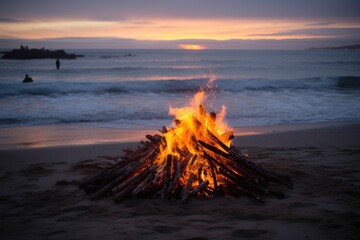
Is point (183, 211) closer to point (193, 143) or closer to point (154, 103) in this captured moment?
point (193, 143)

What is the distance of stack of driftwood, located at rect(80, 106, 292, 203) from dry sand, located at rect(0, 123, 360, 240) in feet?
0.52

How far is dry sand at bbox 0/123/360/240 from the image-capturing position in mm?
4215

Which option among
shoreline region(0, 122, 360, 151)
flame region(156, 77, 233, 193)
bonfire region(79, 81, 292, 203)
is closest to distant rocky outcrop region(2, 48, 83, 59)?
shoreline region(0, 122, 360, 151)

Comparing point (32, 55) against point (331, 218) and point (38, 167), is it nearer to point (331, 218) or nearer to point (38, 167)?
point (38, 167)

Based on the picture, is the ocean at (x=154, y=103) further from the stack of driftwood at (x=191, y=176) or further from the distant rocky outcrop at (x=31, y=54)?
the distant rocky outcrop at (x=31, y=54)

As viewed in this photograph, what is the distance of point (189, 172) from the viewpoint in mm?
5484

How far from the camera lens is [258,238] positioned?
403cm

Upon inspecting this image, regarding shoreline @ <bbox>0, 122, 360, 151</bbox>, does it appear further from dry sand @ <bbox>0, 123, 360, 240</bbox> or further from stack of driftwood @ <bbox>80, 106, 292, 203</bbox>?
stack of driftwood @ <bbox>80, 106, 292, 203</bbox>

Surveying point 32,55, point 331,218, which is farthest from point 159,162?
point 32,55

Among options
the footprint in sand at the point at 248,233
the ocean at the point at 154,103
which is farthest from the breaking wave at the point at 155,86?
the footprint in sand at the point at 248,233

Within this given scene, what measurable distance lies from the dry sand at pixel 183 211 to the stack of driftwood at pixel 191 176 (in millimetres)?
159

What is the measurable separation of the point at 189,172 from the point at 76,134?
672cm

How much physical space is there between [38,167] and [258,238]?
16.0 feet

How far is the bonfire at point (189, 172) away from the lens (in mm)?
5250
